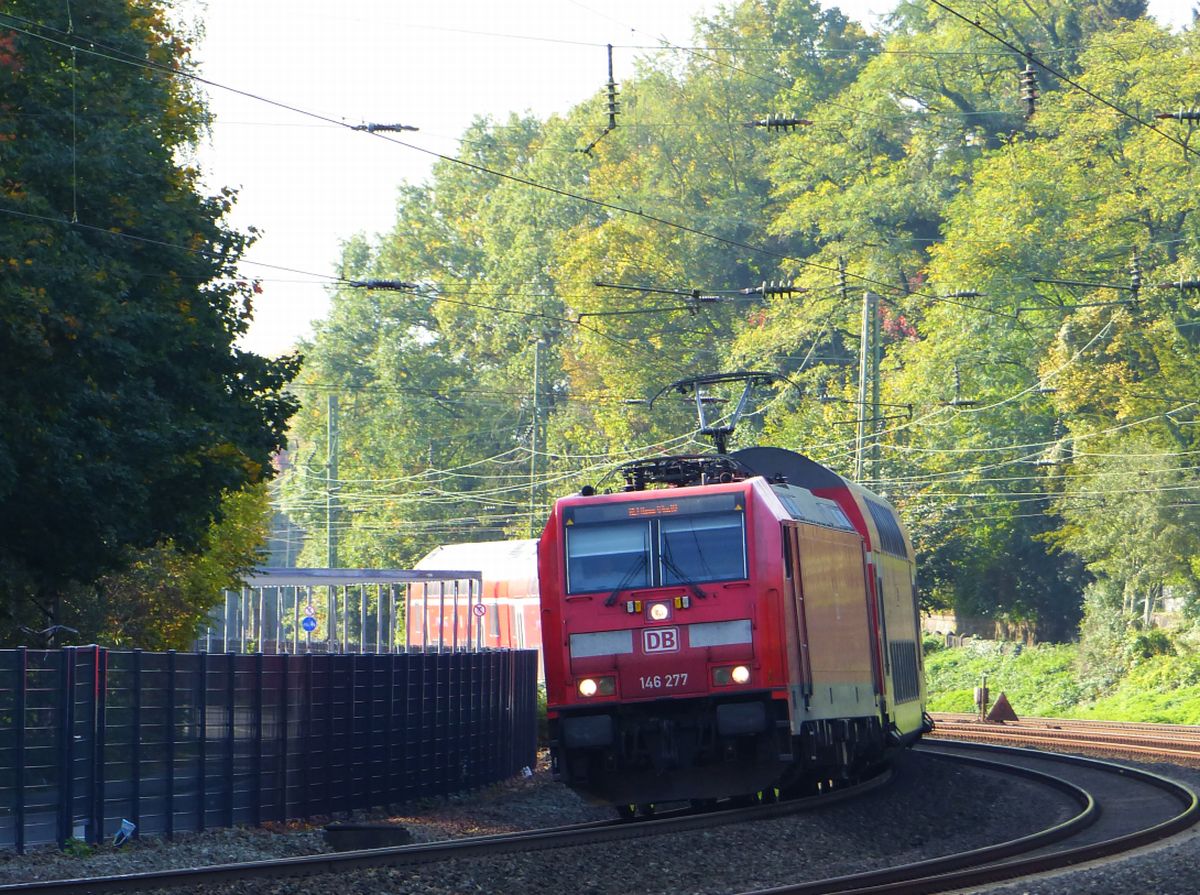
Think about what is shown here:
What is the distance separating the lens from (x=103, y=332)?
21547 millimetres

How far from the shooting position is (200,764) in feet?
58.5

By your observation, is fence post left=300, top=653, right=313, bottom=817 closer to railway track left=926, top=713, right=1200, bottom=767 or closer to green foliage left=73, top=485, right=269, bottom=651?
green foliage left=73, top=485, right=269, bottom=651

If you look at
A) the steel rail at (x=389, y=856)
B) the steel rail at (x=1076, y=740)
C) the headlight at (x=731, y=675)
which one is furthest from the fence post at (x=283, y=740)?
the steel rail at (x=1076, y=740)

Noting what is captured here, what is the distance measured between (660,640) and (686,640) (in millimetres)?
261

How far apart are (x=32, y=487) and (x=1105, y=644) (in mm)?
37234

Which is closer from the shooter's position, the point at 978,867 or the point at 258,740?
the point at 978,867

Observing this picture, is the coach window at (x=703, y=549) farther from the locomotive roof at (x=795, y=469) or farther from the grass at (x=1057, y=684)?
the grass at (x=1057, y=684)

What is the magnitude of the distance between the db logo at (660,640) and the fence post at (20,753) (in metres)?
5.77

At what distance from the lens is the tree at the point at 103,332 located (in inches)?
834

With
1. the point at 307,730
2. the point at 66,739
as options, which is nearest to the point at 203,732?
the point at 307,730

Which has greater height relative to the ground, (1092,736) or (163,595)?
(163,595)

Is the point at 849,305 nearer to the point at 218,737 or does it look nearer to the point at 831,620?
the point at 831,620

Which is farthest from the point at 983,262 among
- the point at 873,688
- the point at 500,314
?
the point at 873,688

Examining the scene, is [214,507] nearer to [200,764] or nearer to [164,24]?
[200,764]
